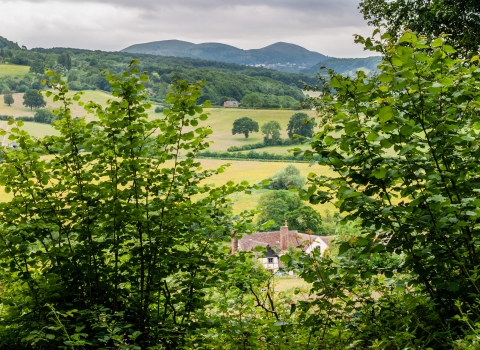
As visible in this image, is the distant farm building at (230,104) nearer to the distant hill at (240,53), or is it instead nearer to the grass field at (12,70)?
the grass field at (12,70)

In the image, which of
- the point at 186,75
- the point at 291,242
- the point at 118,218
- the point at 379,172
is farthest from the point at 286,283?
the point at 186,75

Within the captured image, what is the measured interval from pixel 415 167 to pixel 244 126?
30.5ft

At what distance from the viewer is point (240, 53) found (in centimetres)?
2202

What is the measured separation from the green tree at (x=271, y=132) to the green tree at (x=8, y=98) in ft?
17.2

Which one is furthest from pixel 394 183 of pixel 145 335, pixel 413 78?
pixel 145 335

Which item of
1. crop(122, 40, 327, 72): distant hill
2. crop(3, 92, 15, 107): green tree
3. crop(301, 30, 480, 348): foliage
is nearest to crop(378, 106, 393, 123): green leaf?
crop(301, 30, 480, 348): foliage

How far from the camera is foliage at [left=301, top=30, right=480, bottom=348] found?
1.48m

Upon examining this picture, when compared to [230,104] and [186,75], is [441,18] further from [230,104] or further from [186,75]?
[230,104]

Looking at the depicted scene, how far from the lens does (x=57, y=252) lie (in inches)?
82.2

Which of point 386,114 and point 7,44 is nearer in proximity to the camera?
point 386,114

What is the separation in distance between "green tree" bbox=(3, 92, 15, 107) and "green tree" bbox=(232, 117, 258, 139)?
4559 mm

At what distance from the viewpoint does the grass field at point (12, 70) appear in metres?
8.19

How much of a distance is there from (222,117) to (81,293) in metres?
6.79

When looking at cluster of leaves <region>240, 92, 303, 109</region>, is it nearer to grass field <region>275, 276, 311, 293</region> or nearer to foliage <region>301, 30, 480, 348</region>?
grass field <region>275, 276, 311, 293</region>
